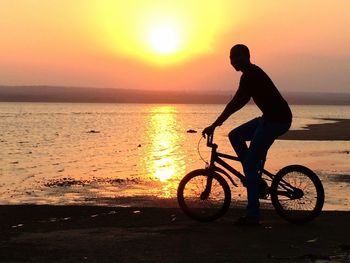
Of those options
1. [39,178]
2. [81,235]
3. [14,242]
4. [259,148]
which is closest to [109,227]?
[81,235]

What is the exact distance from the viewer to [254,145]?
8.46 m

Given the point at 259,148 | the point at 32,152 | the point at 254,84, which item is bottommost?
the point at 32,152

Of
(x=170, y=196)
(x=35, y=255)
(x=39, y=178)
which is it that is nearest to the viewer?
(x=35, y=255)

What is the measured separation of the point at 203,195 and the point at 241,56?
2.25m

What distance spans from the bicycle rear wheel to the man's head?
5.49 feet

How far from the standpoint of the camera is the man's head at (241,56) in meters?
8.35

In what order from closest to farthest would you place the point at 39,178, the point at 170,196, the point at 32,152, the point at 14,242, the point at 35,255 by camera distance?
the point at 35,255 → the point at 14,242 → the point at 170,196 → the point at 39,178 → the point at 32,152

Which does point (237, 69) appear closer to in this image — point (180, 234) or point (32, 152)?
point (180, 234)

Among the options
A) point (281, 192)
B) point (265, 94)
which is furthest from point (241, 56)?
point (281, 192)

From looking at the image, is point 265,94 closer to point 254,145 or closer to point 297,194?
point 254,145

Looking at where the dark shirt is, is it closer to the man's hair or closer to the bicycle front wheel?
the man's hair

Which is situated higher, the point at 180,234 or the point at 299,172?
the point at 299,172

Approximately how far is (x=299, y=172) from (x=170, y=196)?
549 cm

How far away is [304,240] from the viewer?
7.54m
